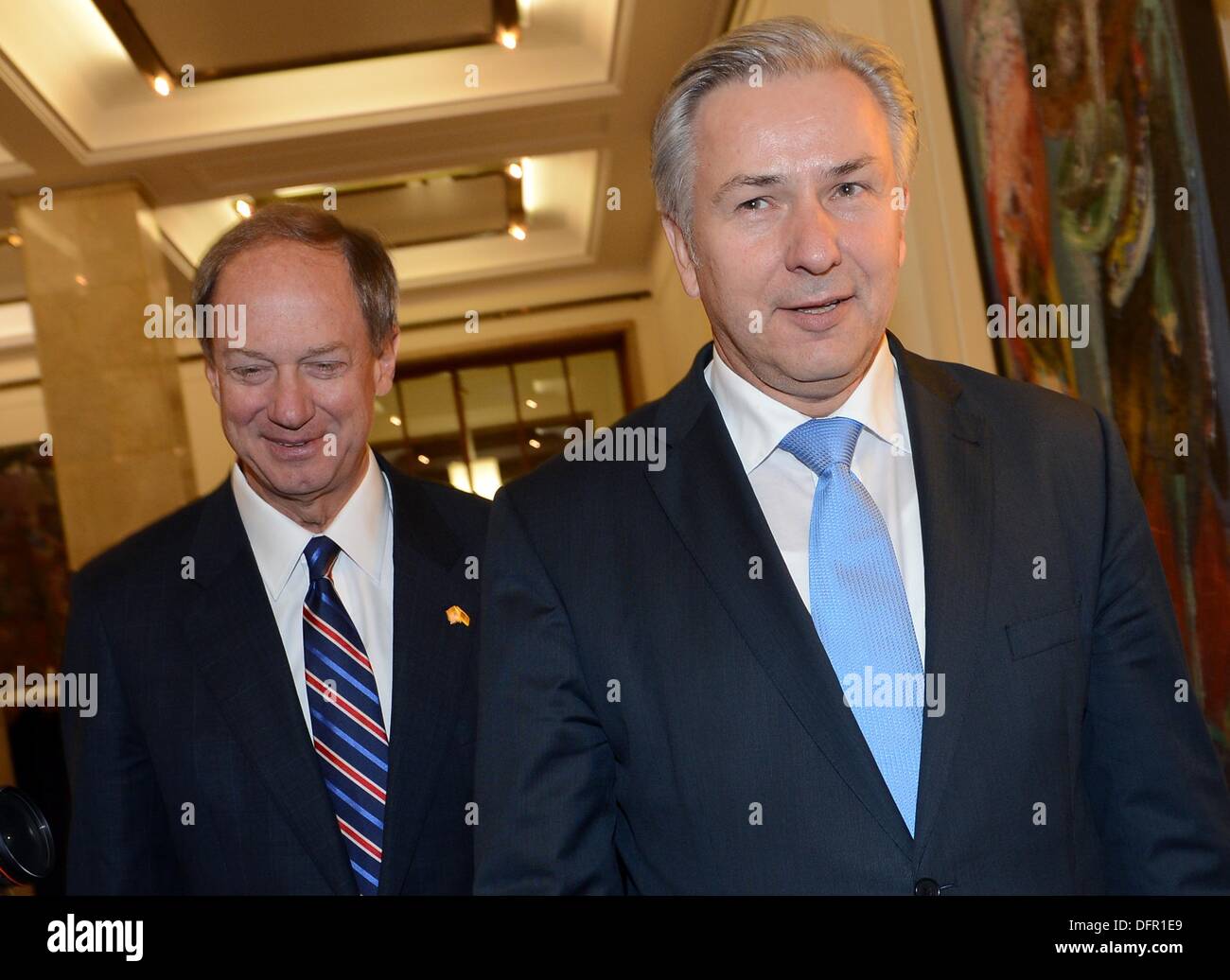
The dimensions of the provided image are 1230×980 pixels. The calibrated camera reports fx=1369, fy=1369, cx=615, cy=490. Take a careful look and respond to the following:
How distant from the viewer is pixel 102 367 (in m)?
8.24

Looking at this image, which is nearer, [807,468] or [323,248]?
[807,468]

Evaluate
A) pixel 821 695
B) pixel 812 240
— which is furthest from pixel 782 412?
pixel 821 695

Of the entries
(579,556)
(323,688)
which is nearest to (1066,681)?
Answer: (579,556)

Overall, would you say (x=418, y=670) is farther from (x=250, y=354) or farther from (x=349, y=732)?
(x=250, y=354)

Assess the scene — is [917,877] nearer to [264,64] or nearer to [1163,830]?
[1163,830]

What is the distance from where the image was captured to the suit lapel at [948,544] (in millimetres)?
1520

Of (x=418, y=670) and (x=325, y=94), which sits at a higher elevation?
(x=325, y=94)

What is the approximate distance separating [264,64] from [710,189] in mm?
6430

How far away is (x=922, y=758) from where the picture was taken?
1.53 meters

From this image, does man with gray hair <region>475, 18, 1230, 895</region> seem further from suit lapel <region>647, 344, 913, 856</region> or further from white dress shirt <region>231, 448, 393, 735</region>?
white dress shirt <region>231, 448, 393, 735</region>

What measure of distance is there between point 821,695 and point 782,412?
0.39 meters

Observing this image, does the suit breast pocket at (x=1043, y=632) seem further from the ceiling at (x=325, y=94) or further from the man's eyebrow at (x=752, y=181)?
the ceiling at (x=325, y=94)

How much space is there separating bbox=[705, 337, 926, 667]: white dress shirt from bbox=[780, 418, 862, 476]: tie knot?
0.03 ft

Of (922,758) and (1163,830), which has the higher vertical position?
(922,758)
